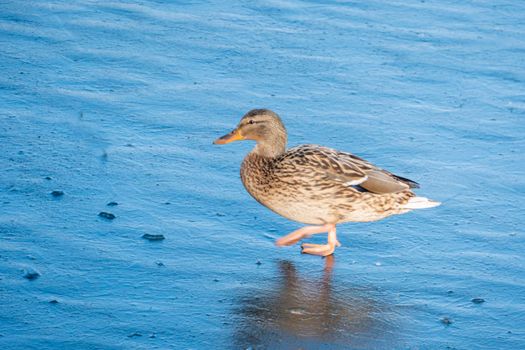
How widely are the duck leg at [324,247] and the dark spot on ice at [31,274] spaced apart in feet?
5.12

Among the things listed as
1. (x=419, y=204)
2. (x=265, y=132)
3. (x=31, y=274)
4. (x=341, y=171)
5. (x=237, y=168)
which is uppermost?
(x=265, y=132)

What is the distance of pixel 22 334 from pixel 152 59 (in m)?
4.53

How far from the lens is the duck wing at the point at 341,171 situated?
6.33 metres

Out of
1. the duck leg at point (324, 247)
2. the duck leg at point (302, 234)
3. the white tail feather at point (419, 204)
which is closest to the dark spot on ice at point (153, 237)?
the duck leg at point (302, 234)

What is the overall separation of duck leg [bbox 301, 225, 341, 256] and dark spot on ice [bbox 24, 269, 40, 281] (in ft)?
5.12

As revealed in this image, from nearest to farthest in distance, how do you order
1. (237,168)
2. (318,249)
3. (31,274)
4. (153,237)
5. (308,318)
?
(308,318)
(31,274)
(153,237)
(318,249)
(237,168)

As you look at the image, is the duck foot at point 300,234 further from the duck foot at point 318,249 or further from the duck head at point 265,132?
the duck head at point 265,132

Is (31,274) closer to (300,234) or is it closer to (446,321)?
(300,234)

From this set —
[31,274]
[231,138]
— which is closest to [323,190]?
[231,138]

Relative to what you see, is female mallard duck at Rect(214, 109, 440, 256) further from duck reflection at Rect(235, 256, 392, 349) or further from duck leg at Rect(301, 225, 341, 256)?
duck reflection at Rect(235, 256, 392, 349)

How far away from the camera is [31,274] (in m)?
5.48

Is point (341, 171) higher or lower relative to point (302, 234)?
higher

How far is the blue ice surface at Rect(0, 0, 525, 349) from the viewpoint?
5254 mm

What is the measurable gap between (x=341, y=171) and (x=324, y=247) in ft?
1.56
